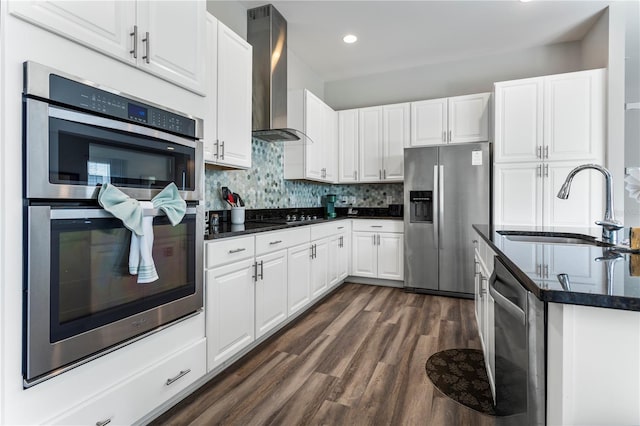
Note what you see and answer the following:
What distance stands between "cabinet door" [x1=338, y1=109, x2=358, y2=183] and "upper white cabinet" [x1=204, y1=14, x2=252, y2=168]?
2.17 metres

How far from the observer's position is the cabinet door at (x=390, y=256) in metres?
4.01

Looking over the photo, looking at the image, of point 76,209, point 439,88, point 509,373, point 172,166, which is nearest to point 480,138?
point 439,88

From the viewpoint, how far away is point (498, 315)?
4.36 ft

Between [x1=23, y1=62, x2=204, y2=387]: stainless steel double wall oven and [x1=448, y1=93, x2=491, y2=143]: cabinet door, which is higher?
[x1=448, y1=93, x2=491, y2=143]: cabinet door

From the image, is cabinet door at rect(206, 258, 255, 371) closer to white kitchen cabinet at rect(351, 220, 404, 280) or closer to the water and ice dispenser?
white kitchen cabinet at rect(351, 220, 404, 280)

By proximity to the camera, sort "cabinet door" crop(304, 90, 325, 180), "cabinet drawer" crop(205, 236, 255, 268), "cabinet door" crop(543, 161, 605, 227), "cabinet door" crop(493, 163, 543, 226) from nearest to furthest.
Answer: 1. "cabinet drawer" crop(205, 236, 255, 268)
2. "cabinet door" crop(543, 161, 605, 227)
3. "cabinet door" crop(493, 163, 543, 226)
4. "cabinet door" crop(304, 90, 325, 180)

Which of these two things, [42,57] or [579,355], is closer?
[579,355]

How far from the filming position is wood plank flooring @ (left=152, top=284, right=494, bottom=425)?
164cm

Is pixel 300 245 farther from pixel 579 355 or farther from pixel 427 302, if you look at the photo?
pixel 579 355

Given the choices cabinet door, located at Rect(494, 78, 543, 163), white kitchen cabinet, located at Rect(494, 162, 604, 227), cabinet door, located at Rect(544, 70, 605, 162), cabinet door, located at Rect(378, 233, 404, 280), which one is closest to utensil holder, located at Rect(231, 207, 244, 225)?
cabinet door, located at Rect(378, 233, 404, 280)

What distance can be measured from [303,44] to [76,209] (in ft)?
11.2

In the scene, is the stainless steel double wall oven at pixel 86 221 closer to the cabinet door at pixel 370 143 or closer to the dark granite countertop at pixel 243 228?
the dark granite countertop at pixel 243 228

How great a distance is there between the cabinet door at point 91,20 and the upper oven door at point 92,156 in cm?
28

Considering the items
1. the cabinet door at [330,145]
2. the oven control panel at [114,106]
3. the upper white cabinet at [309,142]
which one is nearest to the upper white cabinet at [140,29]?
the oven control panel at [114,106]
